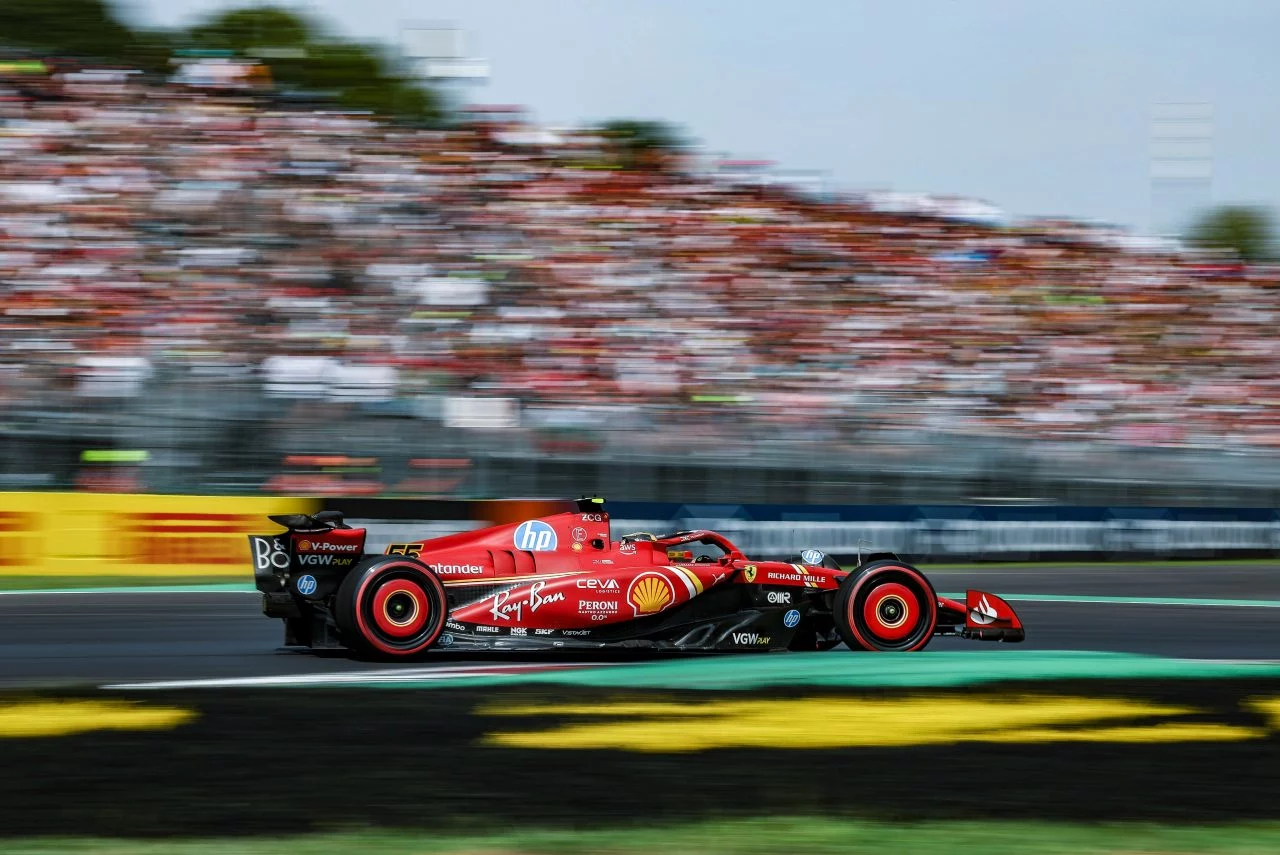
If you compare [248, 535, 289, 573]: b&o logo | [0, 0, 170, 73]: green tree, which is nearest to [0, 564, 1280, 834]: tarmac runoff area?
[248, 535, 289, 573]: b&o logo

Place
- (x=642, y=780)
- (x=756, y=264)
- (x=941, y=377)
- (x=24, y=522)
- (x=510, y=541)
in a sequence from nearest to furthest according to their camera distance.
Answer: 1. (x=642, y=780)
2. (x=510, y=541)
3. (x=24, y=522)
4. (x=941, y=377)
5. (x=756, y=264)

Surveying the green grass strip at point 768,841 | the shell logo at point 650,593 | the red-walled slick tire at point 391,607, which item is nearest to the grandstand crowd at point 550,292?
the red-walled slick tire at point 391,607

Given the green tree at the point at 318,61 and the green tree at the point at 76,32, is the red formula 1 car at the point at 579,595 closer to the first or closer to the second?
the green tree at the point at 318,61

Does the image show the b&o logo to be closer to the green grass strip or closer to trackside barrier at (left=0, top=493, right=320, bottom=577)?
the green grass strip

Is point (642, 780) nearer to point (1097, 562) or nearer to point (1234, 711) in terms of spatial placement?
point (1234, 711)

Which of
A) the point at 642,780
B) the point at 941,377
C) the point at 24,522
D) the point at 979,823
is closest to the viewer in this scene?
the point at 979,823

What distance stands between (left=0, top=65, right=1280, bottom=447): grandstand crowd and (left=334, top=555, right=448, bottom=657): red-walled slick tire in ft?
24.2

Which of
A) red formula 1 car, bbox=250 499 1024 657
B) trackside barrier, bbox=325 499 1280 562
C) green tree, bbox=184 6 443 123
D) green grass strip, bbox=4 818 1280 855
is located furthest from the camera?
green tree, bbox=184 6 443 123

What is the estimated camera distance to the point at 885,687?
7.81 meters

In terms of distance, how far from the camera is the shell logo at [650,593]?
864 cm

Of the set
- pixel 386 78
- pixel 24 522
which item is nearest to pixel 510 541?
→ pixel 24 522

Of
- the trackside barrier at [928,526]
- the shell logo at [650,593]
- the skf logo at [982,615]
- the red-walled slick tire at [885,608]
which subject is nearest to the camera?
the shell logo at [650,593]

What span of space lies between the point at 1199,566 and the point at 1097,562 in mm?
1206

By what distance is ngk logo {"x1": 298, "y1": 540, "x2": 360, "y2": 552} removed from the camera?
27.5ft
